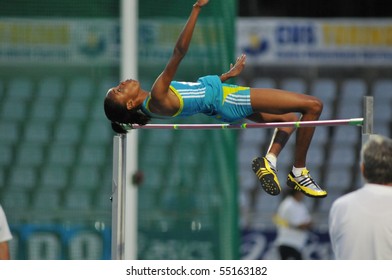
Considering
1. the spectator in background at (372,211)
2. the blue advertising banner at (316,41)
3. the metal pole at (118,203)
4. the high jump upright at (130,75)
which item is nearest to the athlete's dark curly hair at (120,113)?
the metal pole at (118,203)

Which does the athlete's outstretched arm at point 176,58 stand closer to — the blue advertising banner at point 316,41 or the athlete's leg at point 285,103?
the athlete's leg at point 285,103

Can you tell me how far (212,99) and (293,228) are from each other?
601 centimetres

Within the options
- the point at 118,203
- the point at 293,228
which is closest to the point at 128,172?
the point at 118,203

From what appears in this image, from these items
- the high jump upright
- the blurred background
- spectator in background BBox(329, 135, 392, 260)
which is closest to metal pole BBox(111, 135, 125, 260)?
the high jump upright

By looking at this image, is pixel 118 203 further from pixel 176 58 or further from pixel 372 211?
pixel 372 211

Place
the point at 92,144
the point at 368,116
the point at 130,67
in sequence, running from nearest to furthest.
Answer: the point at 368,116
the point at 130,67
the point at 92,144

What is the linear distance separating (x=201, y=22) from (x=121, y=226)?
257cm

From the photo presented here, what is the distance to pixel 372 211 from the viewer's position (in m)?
4.57

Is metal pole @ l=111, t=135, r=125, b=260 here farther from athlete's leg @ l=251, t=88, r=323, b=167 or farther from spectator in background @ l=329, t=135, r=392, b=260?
spectator in background @ l=329, t=135, r=392, b=260

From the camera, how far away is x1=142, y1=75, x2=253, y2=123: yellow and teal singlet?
600 cm

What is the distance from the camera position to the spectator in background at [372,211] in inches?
179

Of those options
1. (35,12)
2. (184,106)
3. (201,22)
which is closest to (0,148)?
(35,12)

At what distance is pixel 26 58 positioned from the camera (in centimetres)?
815

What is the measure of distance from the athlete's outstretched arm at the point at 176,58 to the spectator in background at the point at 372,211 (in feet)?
4.52
